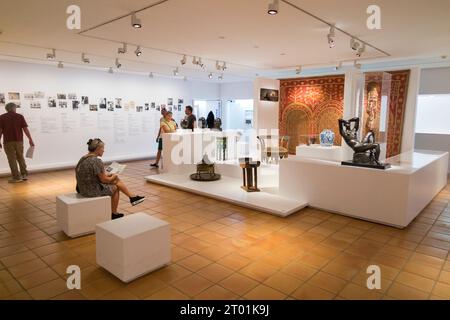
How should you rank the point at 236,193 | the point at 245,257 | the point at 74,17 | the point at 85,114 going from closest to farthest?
the point at 245,257 < the point at 74,17 < the point at 236,193 < the point at 85,114

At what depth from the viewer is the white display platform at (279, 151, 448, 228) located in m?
4.49

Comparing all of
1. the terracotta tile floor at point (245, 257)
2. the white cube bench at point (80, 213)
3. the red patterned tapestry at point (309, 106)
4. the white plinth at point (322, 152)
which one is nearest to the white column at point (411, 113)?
the white plinth at point (322, 152)

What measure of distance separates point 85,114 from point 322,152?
6.94 m

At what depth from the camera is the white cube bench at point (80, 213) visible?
400 cm

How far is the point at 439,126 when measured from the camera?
885 cm

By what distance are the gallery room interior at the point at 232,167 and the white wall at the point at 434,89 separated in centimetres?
4

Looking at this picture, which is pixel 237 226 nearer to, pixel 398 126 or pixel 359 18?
pixel 359 18

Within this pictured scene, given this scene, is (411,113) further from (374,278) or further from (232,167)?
(374,278)

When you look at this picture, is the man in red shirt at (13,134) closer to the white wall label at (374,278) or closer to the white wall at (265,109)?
the white wall at (265,109)

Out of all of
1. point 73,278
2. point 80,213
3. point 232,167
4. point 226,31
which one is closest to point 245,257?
point 73,278

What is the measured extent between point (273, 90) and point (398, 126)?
3.66m

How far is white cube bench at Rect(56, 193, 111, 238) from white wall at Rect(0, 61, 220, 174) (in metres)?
5.25

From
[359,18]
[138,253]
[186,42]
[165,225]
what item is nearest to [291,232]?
[165,225]

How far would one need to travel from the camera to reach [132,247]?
3008 millimetres
